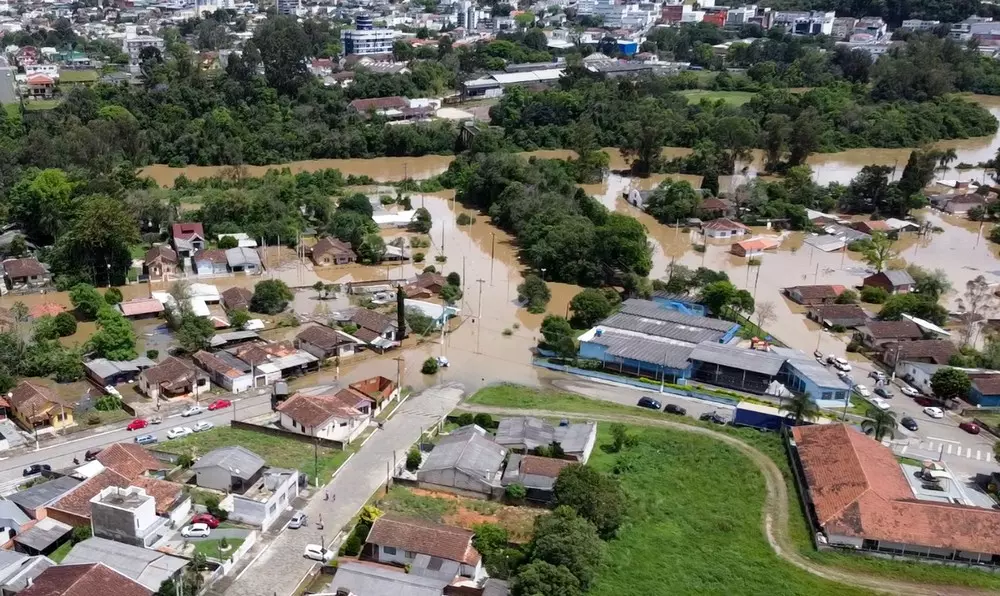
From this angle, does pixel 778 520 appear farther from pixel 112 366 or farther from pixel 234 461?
pixel 112 366

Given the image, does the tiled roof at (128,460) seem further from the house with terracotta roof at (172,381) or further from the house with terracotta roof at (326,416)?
the house with terracotta roof at (172,381)

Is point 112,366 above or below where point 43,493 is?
below

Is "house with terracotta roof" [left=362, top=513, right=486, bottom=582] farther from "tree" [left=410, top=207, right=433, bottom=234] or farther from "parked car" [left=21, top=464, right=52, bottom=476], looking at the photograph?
"tree" [left=410, top=207, right=433, bottom=234]

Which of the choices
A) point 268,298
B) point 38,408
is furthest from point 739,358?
point 38,408

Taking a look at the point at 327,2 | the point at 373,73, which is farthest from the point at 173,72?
the point at 327,2

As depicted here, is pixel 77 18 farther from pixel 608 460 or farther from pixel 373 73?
pixel 608 460

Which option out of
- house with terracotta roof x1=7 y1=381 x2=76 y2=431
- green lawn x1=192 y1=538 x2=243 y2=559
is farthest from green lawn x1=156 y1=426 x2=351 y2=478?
house with terracotta roof x1=7 y1=381 x2=76 y2=431

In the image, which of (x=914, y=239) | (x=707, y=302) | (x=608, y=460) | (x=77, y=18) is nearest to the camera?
(x=608, y=460)

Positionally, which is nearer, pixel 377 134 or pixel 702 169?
pixel 702 169
